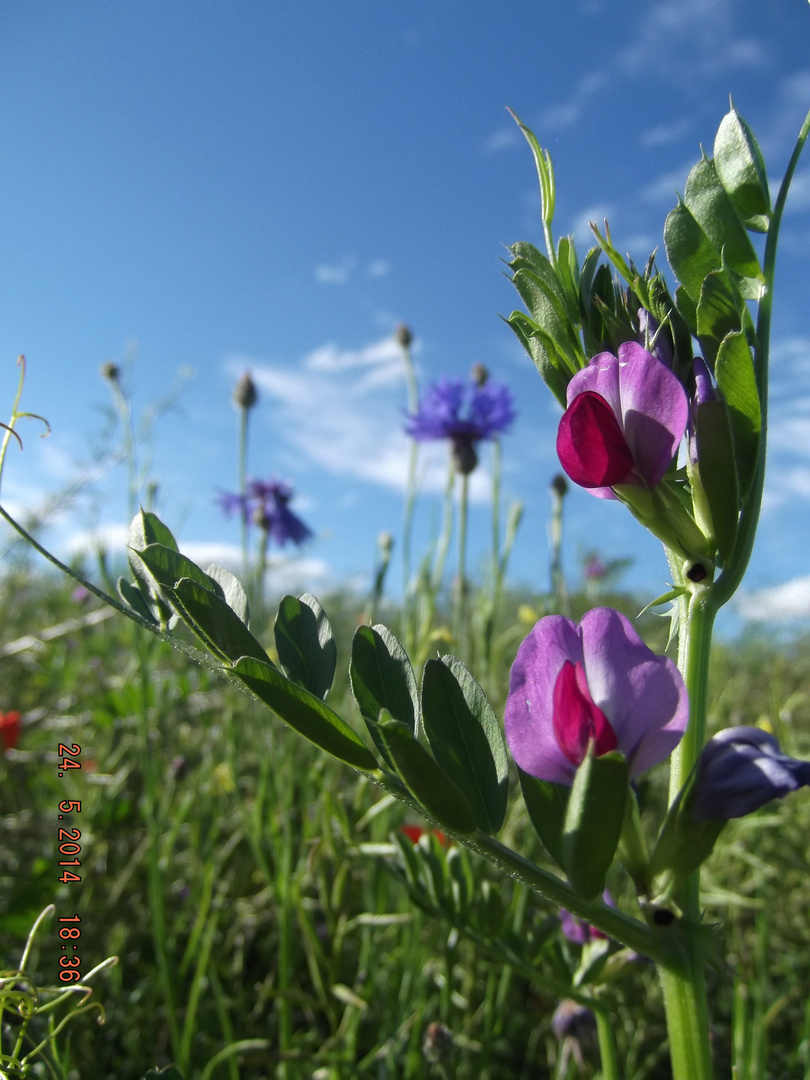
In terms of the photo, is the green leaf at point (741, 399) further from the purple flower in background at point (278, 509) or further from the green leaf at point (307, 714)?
the purple flower in background at point (278, 509)

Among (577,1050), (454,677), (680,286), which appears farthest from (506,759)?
(577,1050)

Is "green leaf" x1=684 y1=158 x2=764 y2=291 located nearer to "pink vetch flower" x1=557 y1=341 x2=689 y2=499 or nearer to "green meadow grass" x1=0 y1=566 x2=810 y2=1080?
"pink vetch flower" x1=557 y1=341 x2=689 y2=499

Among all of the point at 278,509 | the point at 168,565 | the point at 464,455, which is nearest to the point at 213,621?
the point at 168,565

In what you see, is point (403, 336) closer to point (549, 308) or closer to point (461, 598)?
point (461, 598)

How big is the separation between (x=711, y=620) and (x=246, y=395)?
1.23m

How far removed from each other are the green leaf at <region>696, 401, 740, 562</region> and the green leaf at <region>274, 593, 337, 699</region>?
0.62ft

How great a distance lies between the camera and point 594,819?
0.27 meters

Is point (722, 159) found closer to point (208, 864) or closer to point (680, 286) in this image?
point (680, 286)

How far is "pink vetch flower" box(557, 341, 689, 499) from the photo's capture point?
1.10ft

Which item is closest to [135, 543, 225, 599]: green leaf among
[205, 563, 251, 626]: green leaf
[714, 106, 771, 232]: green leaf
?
[205, 563, 251, 626]: green leaf

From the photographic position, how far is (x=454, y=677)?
341 millimetres

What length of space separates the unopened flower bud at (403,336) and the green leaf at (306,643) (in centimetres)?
127

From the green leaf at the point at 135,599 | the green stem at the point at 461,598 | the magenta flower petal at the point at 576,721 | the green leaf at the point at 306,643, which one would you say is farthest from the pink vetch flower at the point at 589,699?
the green stem at the point at 461,598

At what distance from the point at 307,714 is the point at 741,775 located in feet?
0.57
